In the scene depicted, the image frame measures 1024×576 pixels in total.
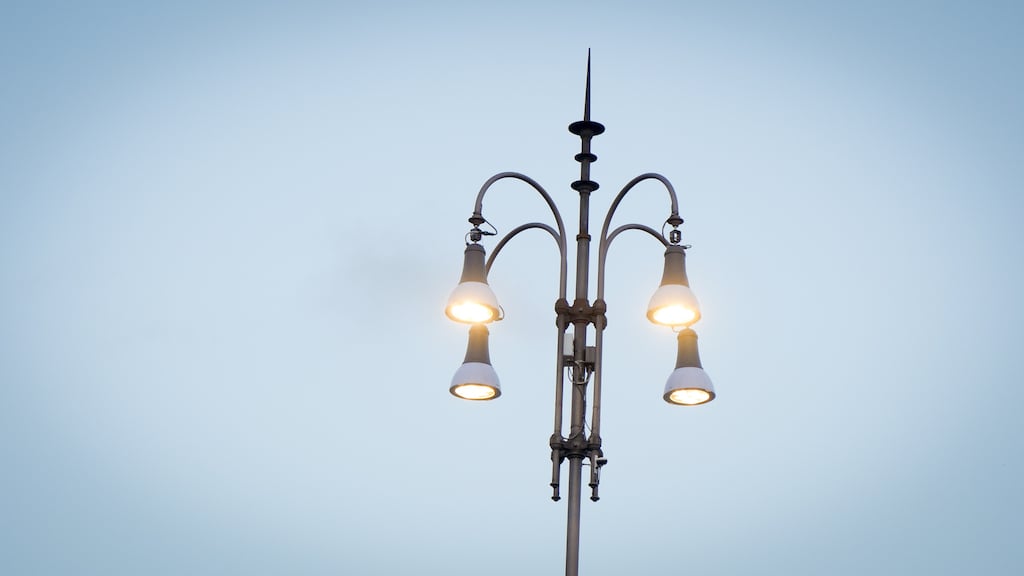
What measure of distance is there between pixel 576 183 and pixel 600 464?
94.2 inches

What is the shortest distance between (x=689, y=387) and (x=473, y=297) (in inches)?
74.1

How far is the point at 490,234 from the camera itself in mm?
11234

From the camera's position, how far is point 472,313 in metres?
10.7

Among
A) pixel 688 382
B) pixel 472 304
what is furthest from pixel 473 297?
pixel 688 382

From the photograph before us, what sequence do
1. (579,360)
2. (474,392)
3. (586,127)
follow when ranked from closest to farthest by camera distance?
(579,360) → (474,392) → (586,127)

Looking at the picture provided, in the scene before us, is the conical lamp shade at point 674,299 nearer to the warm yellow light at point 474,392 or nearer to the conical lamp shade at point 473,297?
the conical lamp shade at point 473,297

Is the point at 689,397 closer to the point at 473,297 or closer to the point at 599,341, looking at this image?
the point at 599,341

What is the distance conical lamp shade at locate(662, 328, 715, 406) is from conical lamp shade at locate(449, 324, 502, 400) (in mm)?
1412

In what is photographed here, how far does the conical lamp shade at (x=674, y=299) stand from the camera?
1051 centimetres

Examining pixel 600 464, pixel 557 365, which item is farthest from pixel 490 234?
pixel 600 464

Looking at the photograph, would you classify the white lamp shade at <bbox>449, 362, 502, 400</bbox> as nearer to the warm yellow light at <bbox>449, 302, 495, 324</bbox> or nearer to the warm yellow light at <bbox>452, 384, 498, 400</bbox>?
the warm yellow light at <bbox>452, 384, 498, 400</bbox>

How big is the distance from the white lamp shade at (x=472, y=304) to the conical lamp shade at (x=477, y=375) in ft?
0.48

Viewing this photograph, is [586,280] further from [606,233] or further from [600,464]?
[600,464]

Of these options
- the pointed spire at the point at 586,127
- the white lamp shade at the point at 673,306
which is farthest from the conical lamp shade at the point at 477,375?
the pointed spire at the point at 586,127
